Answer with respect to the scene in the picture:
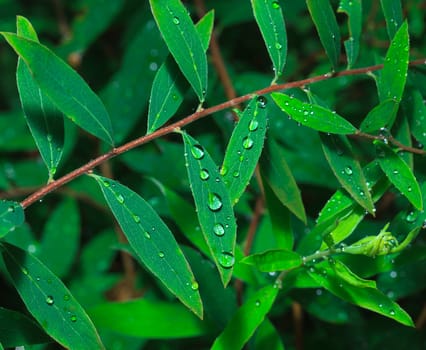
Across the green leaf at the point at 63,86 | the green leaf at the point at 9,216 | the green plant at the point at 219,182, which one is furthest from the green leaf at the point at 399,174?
the green leaf at the point at 9,216

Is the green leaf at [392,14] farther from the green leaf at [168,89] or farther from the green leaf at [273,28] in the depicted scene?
the green leaf at [168,89]

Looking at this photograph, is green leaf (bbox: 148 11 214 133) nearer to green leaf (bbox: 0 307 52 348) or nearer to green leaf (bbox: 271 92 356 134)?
green leaf (bbox: 271 92 356 134)

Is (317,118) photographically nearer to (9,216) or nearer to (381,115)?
(381,115)

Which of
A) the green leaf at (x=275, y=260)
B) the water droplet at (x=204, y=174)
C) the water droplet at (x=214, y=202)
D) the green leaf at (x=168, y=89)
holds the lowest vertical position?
the green leaf at (x=275, y=260)

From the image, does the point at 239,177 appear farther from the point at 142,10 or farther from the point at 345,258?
the point at 142,10

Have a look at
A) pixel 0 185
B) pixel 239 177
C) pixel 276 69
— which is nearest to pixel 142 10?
pixel 0 185
